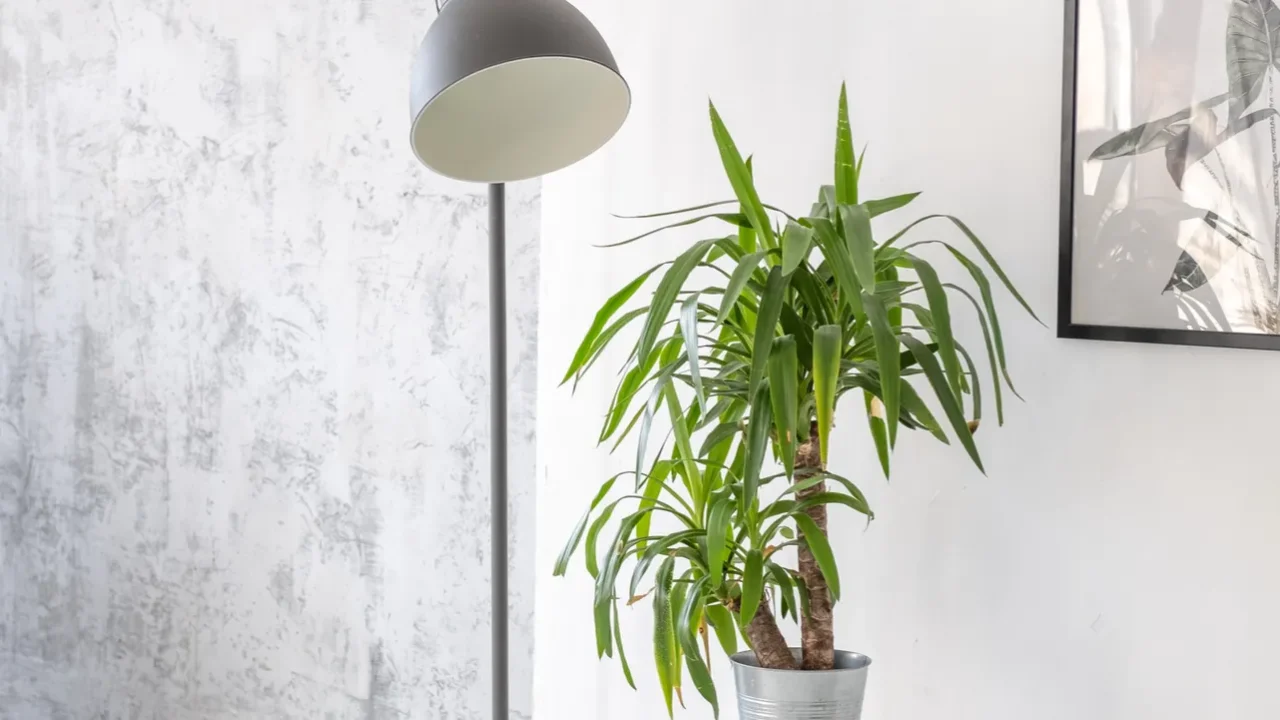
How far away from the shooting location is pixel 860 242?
3.89 feet

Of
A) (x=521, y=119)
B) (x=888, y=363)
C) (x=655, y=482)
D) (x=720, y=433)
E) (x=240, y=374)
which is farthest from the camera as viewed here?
(x=240, y=374)

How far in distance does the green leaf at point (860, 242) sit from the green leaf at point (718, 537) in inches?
12.3

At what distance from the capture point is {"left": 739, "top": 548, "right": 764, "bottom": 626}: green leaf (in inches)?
49.7

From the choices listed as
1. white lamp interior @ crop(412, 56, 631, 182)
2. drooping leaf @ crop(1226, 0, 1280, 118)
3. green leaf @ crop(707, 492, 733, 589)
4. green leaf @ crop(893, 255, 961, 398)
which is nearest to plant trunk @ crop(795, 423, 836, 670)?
green leaf @ crop(707, 492, 733, 589)

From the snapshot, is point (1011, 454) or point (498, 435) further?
point (498, 435)

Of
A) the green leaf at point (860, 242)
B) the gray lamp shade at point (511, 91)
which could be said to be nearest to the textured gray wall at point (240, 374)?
the gray lamp shade at point (511, 91)

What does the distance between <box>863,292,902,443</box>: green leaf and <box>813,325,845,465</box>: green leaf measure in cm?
5

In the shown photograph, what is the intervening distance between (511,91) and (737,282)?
0.52 metres

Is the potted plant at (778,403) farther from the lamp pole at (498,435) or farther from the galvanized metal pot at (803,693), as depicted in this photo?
the lamp pole at (498,435)

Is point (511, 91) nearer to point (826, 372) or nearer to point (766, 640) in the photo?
point (826, 372)

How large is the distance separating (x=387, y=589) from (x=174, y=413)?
77cm

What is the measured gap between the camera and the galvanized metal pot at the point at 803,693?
1.31 m

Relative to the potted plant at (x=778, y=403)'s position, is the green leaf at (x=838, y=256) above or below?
above

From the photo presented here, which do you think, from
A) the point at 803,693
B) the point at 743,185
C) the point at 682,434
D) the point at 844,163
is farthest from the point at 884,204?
the point at 803,693
